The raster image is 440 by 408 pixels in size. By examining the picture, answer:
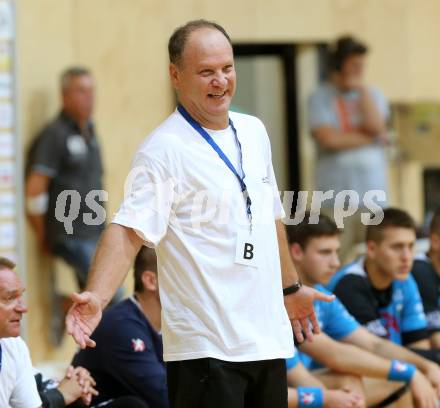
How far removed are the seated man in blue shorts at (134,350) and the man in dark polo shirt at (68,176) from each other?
3138 millimetres

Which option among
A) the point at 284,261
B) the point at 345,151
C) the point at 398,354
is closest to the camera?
the point at 284,261

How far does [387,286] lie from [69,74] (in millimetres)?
3221

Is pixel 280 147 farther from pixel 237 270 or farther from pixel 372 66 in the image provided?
pixel 237 270

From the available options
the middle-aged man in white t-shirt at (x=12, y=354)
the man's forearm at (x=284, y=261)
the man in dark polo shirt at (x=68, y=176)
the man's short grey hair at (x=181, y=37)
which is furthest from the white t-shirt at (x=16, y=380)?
the man in dark polo shirt at (x=68, y=176)

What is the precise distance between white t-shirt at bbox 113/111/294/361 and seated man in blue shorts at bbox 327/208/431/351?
8.27 feet

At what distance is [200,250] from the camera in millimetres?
3289

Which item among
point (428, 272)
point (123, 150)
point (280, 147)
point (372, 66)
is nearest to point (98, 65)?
point (123, 150)

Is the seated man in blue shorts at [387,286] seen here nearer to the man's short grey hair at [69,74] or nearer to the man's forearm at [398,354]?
the man's forearm at [398,354]

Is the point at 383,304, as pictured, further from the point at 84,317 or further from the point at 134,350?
the point at 84,317

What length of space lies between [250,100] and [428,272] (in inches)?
153

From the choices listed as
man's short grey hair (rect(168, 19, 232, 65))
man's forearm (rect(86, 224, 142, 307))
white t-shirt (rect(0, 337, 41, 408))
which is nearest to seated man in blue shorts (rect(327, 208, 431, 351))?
white t-shirt (rect(0, 337, 41, 408))

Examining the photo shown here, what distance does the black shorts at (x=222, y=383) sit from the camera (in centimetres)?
328

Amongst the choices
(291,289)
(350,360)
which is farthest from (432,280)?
(291,289)

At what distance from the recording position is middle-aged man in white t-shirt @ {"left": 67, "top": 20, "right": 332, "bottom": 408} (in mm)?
3271
